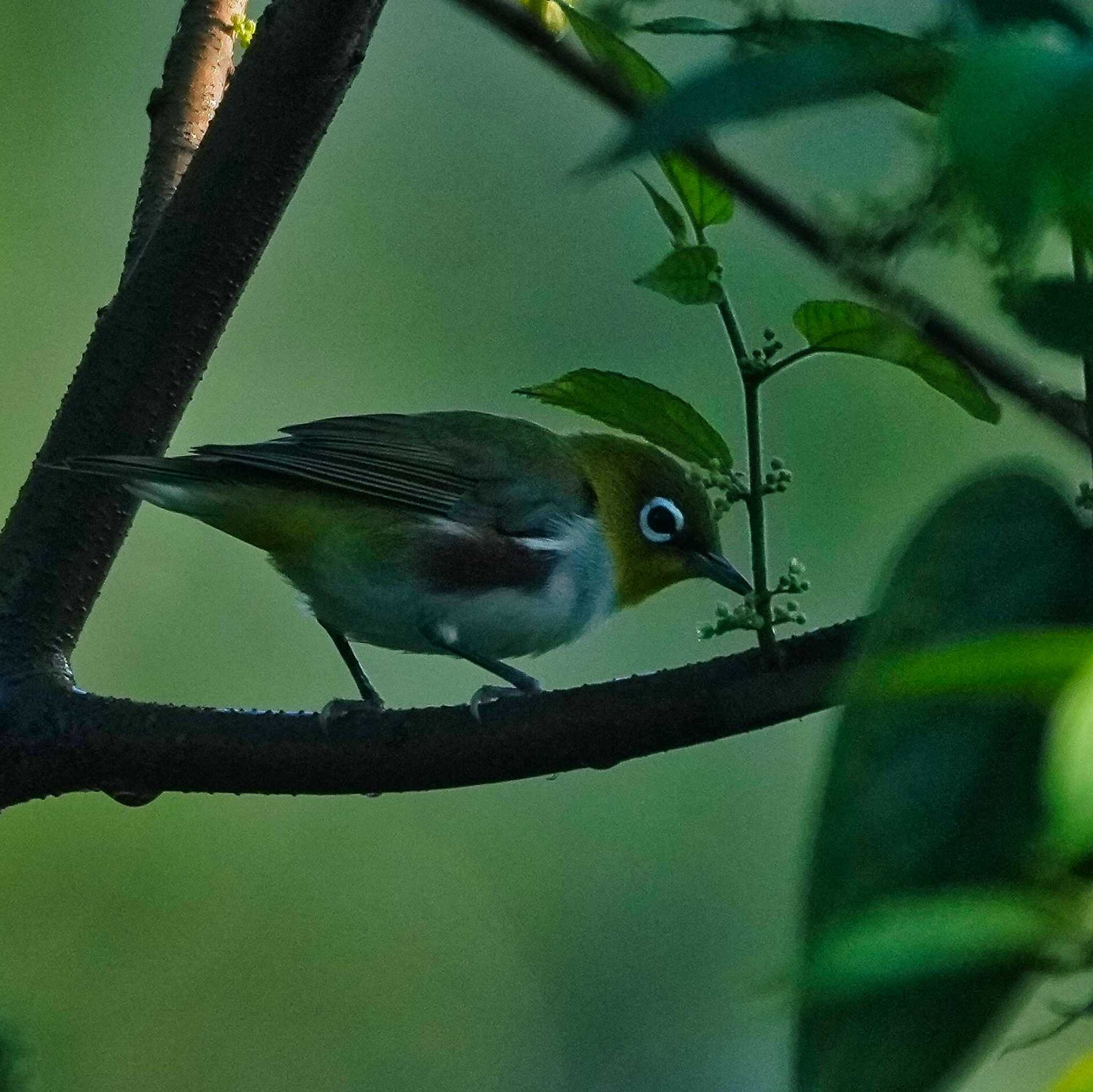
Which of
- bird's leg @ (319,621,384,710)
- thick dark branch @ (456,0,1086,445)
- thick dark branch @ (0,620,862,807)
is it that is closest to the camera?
thick dark branch @ (456,0,1086,445)

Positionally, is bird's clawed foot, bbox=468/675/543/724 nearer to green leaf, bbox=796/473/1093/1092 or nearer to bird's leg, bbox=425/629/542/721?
bird's leg, bbox=425/629/542/721

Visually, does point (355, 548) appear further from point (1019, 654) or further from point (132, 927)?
point (132, 927)

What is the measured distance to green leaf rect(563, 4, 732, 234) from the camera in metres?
1.04

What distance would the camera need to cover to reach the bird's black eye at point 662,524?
2.94 m

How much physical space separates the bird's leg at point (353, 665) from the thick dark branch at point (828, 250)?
56.9 inches

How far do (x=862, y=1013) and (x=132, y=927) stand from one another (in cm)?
486

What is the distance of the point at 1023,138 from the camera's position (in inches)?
16.3

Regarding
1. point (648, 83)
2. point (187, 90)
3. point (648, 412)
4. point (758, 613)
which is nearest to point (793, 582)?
point (758, 613)

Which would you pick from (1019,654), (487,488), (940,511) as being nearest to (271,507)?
(487,488)

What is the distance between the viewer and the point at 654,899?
520cm

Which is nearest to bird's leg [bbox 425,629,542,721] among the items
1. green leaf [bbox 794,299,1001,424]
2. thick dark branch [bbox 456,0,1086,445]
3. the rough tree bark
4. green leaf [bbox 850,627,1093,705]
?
the rough tree bark

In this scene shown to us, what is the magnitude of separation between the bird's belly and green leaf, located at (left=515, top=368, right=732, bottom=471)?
54.0 inches

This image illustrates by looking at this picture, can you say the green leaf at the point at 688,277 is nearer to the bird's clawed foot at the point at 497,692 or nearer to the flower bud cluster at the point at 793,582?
the flower bud cluster at the point at 793,582

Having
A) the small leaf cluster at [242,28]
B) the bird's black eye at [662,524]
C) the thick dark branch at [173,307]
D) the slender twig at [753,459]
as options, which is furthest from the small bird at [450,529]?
the slender twig at [753,459]
